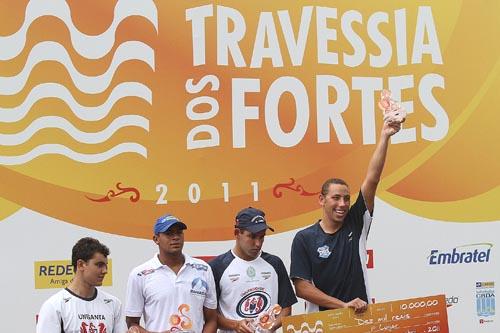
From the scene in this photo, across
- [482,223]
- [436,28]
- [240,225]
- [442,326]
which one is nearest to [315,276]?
[240,225]

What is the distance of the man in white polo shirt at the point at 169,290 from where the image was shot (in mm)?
3826

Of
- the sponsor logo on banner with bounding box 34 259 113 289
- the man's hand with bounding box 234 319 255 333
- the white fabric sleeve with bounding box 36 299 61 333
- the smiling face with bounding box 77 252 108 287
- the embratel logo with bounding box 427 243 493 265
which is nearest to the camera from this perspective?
the white fabric sleeve with bounding box 36 299 61 333

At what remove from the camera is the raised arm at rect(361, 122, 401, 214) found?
3873 mm

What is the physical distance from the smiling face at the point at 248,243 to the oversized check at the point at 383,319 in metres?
0.46

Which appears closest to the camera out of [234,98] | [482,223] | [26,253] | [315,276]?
[315,276]

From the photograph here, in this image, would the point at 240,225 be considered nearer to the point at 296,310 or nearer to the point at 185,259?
the point at 185,259

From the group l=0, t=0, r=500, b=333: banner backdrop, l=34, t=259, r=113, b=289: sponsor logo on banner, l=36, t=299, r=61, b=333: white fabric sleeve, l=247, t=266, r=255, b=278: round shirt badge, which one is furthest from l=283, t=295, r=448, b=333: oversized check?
l=34, t=259, r=113, b=289: sponsor logo on banner

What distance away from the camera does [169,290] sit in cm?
382

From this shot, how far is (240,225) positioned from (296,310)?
2.88ft

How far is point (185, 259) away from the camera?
3.95 meters

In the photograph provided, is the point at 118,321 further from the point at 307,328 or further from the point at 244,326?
the point at 307,328

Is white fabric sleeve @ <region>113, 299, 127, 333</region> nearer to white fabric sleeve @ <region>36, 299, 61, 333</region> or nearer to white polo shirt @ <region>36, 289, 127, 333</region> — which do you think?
white polo shirt @ <region>36, 289, 127, 333</region>

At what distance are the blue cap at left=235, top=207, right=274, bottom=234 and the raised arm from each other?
56cm

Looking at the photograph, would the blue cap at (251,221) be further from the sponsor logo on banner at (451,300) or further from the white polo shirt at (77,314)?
the sponsor logo on banner at (451,300)
